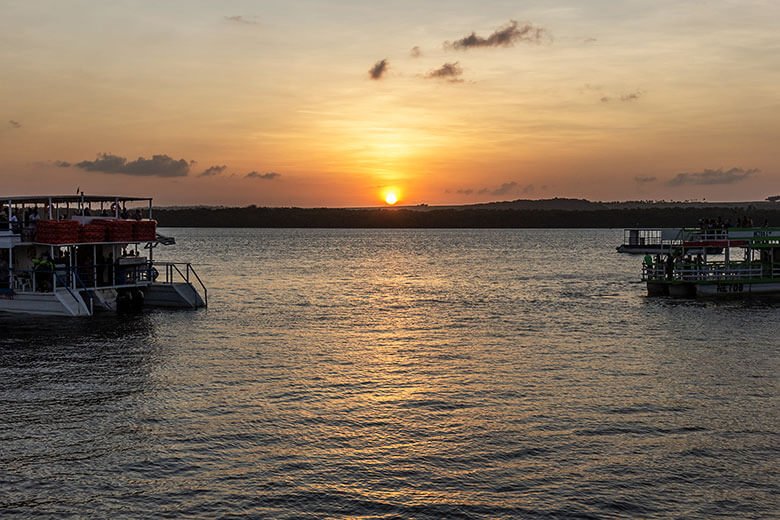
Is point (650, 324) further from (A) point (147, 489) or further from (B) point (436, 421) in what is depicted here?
(A) point (147, 489)

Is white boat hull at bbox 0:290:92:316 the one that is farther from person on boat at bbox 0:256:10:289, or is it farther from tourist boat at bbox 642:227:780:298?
tourist boat at bbox 642:227:780:298

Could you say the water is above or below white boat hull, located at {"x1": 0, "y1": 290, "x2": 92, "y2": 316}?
below

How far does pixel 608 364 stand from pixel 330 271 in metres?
74.4

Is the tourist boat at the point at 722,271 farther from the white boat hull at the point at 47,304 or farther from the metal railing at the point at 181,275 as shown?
the white boat hull at the point at 47,304

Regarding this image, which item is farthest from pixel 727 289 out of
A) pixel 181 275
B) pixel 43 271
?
pixel 43 271

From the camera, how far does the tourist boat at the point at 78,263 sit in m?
44.2

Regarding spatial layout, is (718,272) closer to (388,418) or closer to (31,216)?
(388,418)

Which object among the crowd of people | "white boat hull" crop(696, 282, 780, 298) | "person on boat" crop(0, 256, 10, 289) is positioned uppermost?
the crowd of people

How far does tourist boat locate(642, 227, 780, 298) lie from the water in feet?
44.0

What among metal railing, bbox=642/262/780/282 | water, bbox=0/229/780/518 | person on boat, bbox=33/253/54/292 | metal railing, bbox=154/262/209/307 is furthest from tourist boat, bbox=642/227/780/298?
person on boat, bbox=33/253/54/292

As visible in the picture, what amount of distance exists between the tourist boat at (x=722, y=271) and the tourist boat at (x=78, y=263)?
124ft

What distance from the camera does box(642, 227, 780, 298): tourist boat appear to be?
197 feet

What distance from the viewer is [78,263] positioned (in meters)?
47.8

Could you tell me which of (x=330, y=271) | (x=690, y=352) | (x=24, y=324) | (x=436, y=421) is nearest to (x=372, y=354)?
(x=436, y=421)
